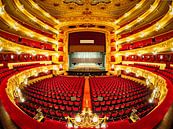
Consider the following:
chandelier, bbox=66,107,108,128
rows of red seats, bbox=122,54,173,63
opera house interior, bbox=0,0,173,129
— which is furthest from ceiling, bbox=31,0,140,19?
chandelier, bbox=66,107,108,128

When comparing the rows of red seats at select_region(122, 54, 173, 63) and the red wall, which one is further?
the red wall

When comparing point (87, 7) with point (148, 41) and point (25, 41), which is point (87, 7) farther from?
point (25, 41)

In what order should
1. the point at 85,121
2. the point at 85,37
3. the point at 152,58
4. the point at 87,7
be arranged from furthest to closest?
the point at 85,37
the point at 87,7
the point at 152,58
the point at 85,121

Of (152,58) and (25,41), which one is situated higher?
(25,41)

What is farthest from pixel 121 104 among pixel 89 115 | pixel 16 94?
pixel 16 94

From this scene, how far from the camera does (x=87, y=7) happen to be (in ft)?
60.6

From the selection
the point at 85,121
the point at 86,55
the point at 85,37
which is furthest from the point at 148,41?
the point at 85,121

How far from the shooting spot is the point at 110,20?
2197cm

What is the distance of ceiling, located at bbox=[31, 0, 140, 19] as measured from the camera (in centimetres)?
1686

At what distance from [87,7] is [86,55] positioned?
9.68 metres

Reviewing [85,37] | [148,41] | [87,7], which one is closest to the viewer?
[148,41]

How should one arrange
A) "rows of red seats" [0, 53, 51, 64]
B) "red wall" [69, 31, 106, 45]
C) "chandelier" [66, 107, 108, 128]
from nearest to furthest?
"chandelier" [66, 107, 108, 128] < "rows of red seats" [0, 53, 51, 64] < "red wall" [69, 31, 106, 45]

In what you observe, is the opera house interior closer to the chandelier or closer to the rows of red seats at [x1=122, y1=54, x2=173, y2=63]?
the rows of red seats at [x1=122, y1=54, x2=173, y2=63]

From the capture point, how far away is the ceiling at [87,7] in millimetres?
16859
